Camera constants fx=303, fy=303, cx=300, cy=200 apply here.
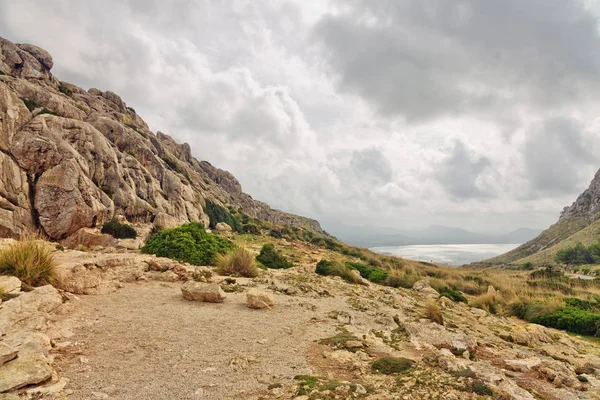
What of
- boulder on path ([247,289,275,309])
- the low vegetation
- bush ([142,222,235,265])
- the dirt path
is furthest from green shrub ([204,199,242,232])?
the low vegetation

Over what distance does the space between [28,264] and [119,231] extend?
1776 cm

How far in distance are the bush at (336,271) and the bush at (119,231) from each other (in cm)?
1556

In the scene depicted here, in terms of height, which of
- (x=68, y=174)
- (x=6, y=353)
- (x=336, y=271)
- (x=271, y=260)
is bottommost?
(x=6, y=353)

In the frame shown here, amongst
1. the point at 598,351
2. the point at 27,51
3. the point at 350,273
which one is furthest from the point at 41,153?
the point at 27,51

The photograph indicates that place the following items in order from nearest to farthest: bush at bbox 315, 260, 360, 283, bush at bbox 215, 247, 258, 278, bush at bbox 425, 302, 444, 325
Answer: bush at bbox 425, 302, 444, 325 → bush at bbox 215, 247, 258, 278 → bush at bbox 315, 260, 360, 283

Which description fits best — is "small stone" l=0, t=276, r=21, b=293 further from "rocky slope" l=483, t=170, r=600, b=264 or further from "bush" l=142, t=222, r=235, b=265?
"rocky slope" l=483, t=170, r=600, b=264

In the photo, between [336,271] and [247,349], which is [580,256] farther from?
[247,349]

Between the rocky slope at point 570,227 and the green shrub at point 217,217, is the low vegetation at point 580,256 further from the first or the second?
the green shrub at point 217,217

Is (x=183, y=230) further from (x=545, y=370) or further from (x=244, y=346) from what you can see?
(x=545, y=370)

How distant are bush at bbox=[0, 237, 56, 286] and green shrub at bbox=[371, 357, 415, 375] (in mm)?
8433

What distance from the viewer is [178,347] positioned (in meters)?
5.75

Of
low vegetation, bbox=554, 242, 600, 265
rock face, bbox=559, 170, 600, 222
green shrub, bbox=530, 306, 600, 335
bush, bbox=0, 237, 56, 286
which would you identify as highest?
rock face, bbox=559, 170, 600, 222

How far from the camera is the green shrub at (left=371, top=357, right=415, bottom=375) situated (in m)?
5.27

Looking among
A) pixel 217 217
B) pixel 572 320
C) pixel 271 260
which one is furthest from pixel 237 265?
pixel 217 217
